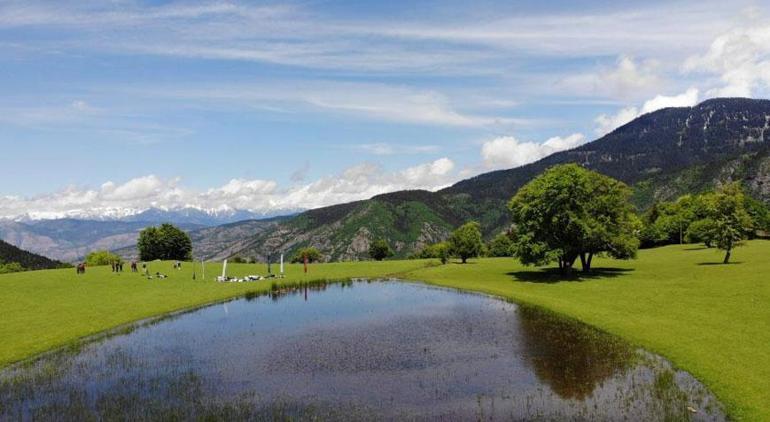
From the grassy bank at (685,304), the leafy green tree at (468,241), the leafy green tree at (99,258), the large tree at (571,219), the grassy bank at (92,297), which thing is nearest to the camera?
the grassy bank at (685,304)

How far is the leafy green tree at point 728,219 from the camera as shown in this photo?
85562 mm

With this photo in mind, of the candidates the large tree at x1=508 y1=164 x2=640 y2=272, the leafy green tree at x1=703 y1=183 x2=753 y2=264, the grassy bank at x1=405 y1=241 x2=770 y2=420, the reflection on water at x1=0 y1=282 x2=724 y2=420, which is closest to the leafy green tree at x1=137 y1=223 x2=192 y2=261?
the grassy bank at x1=405 y1=241 x2=770 y2=420

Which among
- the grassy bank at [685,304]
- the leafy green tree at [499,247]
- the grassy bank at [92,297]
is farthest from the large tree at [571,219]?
the leafy green tree at [499,247]

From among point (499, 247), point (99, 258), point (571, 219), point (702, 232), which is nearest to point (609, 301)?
point (571, 219)

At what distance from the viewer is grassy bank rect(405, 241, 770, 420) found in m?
33.1

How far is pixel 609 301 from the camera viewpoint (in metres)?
61.5

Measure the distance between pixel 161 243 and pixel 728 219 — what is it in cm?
15679

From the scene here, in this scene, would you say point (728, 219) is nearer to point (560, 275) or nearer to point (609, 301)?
point (560, 275)

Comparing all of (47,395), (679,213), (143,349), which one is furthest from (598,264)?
(47,395)

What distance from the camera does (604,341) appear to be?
144 ft

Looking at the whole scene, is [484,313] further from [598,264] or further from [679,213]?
[679,213]

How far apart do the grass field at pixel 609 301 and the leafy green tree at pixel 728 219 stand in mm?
4579

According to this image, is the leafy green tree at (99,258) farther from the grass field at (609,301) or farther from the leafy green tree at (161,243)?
the grass field at (609,301)

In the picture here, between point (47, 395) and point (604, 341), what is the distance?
137ft
